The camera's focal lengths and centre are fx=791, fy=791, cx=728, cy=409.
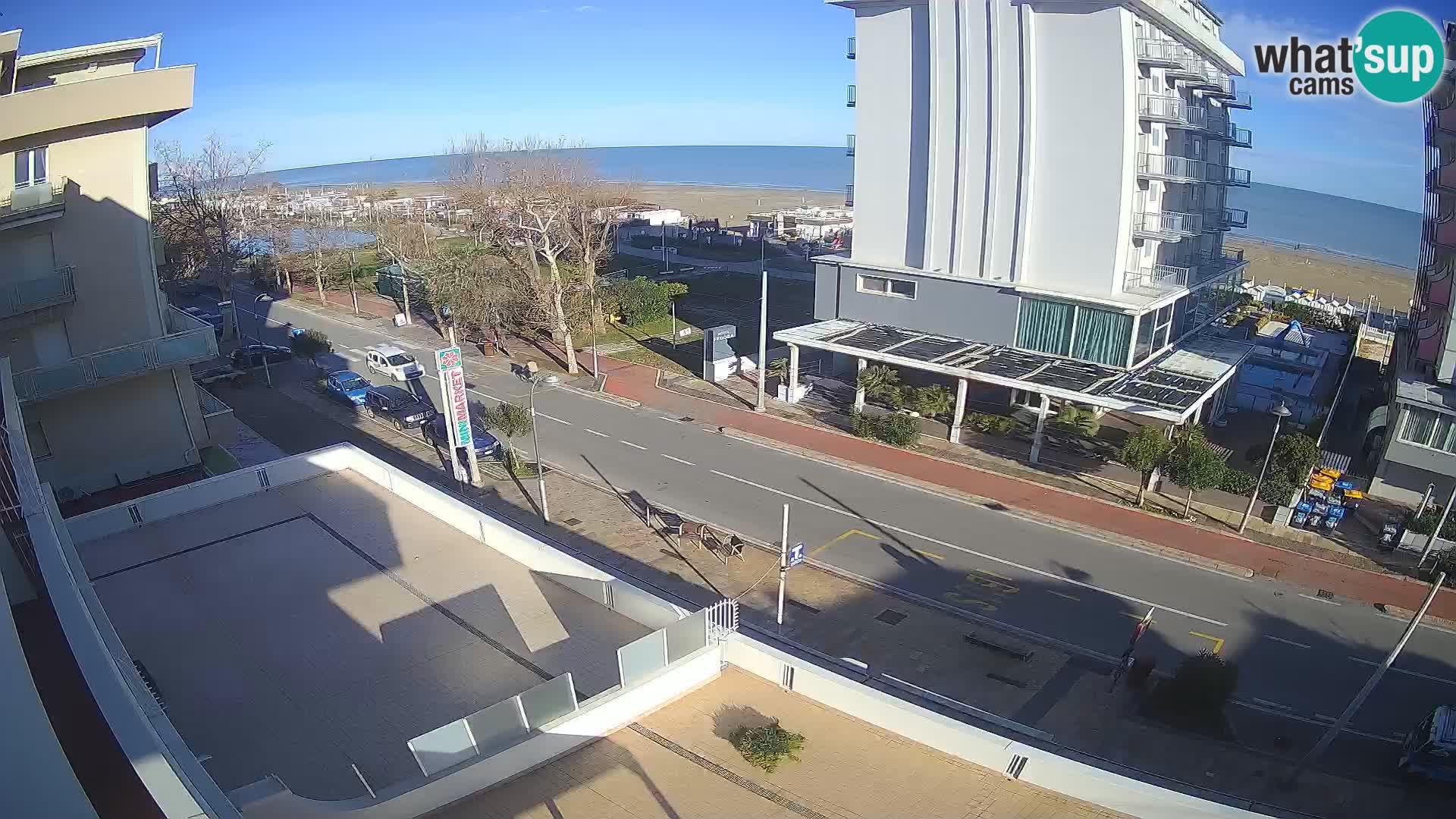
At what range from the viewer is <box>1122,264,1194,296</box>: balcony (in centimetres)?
2753

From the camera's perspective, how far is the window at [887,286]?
102 feet

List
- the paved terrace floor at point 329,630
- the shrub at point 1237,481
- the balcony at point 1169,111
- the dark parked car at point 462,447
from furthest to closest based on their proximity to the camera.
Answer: the dark parked car at point 462,447, the balcony at point 1169,111, the shrub at point 1237,481, the paved terrace floor at point 329,630

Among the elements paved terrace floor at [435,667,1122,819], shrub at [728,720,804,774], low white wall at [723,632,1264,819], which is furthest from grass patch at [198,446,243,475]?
shrub at [728,720,804,774]

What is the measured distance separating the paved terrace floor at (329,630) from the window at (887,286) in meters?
21.5

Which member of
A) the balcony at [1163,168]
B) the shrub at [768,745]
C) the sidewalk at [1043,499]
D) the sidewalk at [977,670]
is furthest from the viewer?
the balcony at [1163,168]

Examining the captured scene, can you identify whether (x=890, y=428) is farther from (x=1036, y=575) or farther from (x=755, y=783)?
(x=755, y=783)

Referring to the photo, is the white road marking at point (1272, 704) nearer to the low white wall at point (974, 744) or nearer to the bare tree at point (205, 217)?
the low white wall at point (974, 744)

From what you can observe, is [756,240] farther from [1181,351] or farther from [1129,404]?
[1129,404]

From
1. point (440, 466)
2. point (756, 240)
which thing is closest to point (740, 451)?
point (440, 466)

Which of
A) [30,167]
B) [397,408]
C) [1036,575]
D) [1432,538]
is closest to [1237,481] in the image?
[1432,538]

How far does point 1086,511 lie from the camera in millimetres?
23906

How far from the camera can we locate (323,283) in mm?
55438

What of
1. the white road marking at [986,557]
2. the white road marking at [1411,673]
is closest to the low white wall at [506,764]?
the white road marking at [986,557]

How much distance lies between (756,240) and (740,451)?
48.7 m
